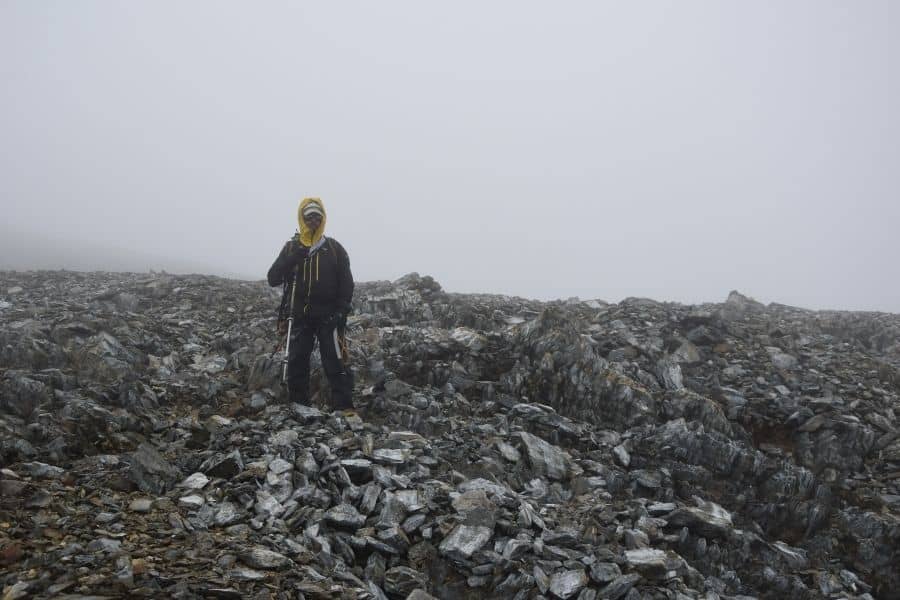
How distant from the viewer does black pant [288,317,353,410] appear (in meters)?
10.5

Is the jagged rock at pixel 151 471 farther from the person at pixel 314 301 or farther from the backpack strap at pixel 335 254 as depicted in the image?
the backpack strap at pixel 335 254

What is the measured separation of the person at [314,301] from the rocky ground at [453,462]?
74 centimetres

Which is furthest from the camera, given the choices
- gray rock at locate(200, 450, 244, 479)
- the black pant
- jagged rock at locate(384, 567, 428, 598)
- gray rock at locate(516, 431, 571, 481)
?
the black pant

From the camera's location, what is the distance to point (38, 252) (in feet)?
219

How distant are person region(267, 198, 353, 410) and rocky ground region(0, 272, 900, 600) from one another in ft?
2.41

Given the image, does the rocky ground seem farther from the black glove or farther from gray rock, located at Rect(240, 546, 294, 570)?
the black glove

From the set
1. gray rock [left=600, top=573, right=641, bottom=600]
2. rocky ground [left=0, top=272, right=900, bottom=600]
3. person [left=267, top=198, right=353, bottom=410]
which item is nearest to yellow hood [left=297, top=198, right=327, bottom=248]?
person [left=267, top=198, right=353, bottom=410]

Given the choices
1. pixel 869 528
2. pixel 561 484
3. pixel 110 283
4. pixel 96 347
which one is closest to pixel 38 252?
pixel 110 283

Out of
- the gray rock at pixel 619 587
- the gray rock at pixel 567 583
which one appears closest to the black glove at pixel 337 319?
the gray rock at pixel 567 583

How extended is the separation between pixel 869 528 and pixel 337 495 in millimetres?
9103

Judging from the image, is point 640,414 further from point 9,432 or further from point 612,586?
point 9,432

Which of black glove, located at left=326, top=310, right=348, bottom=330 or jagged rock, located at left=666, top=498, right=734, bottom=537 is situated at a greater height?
black glove, located at left=326, top=310, right=348, bottom=330

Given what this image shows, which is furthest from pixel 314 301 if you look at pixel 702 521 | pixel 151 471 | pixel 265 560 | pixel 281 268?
pixel 702 521

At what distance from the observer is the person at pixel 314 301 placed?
10.5m
